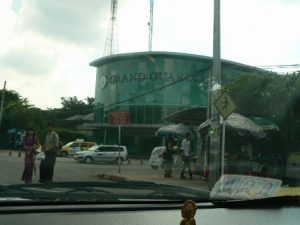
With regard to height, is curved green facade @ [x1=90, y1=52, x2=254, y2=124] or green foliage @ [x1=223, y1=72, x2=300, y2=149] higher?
curved green facade @ [x1=90, y1=52, x2=254, y2=124]

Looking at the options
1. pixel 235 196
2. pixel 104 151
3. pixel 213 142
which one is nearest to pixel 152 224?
pixel 235 196

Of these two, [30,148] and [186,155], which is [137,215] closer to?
[30,148]

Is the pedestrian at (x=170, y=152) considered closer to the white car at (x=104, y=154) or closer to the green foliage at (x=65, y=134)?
the green foliage at (x=65, y=134)

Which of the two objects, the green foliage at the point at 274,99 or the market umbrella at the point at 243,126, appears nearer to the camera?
the market umbrella at the point at 243,126

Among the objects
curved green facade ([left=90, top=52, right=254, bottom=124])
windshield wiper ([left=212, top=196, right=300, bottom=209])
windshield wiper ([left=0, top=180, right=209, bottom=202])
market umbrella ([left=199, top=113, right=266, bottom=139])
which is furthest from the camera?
curved green facade ([left=90, top=52, right=254, bottom=124])

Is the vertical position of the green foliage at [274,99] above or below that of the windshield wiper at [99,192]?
above

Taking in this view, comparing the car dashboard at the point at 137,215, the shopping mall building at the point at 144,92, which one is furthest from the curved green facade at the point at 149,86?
the car dashboard at the point at 137,215

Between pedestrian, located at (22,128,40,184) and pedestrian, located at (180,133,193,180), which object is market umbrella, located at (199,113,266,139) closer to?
pedestrian, located at (180,133,193,180)

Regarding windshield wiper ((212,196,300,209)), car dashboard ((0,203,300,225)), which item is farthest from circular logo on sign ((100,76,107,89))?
car dashboard ((0,203,300,225))

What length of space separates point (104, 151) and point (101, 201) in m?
29.3

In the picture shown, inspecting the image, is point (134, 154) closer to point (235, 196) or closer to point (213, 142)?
point (213, 142)

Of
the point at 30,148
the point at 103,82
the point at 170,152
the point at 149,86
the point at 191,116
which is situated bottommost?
the point at 30,148

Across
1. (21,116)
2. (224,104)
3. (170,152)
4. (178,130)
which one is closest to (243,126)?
(170,152)

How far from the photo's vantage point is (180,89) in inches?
1876
